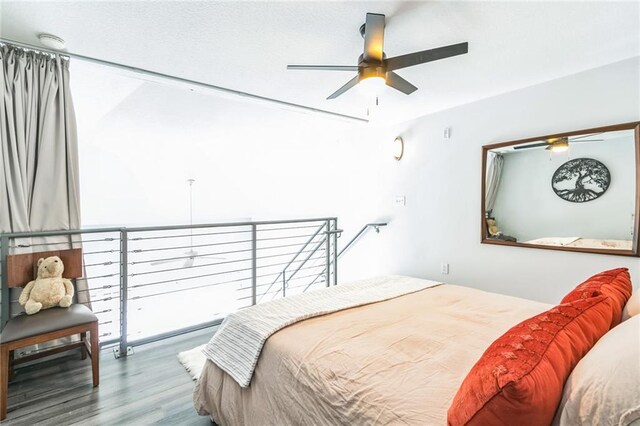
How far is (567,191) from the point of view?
2.55 m

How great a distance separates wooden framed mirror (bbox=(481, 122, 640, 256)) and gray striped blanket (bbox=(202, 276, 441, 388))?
1446 mm

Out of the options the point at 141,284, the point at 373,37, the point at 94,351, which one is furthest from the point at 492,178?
the point at 94,351

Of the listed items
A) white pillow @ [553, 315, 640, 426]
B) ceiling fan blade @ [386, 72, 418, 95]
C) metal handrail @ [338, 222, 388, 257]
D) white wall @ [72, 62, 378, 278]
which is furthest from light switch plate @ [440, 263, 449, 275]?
white pillow @ [553, 315, 640, 426]

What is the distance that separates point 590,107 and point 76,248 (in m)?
4.16

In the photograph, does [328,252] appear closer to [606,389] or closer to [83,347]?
[83,347]

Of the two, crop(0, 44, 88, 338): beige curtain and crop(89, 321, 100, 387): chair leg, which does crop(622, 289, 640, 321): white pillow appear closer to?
crop(89, 321, 100, 387): chair leg

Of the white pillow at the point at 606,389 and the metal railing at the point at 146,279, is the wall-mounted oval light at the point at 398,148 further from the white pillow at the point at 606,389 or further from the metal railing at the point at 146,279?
the white pillow at the point at 606,389

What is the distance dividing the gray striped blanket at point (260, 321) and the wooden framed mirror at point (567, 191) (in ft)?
4.74

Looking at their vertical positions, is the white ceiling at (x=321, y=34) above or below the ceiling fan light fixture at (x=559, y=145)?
above

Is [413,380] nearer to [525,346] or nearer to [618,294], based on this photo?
[525,346]

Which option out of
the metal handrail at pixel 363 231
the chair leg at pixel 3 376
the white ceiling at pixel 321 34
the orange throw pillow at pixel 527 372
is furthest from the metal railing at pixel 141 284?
the orange throw pillow at pixel 527 372

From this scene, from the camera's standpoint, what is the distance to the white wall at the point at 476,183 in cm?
239

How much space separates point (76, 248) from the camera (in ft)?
7.71

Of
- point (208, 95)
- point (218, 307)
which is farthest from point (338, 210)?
point (208, 95)
